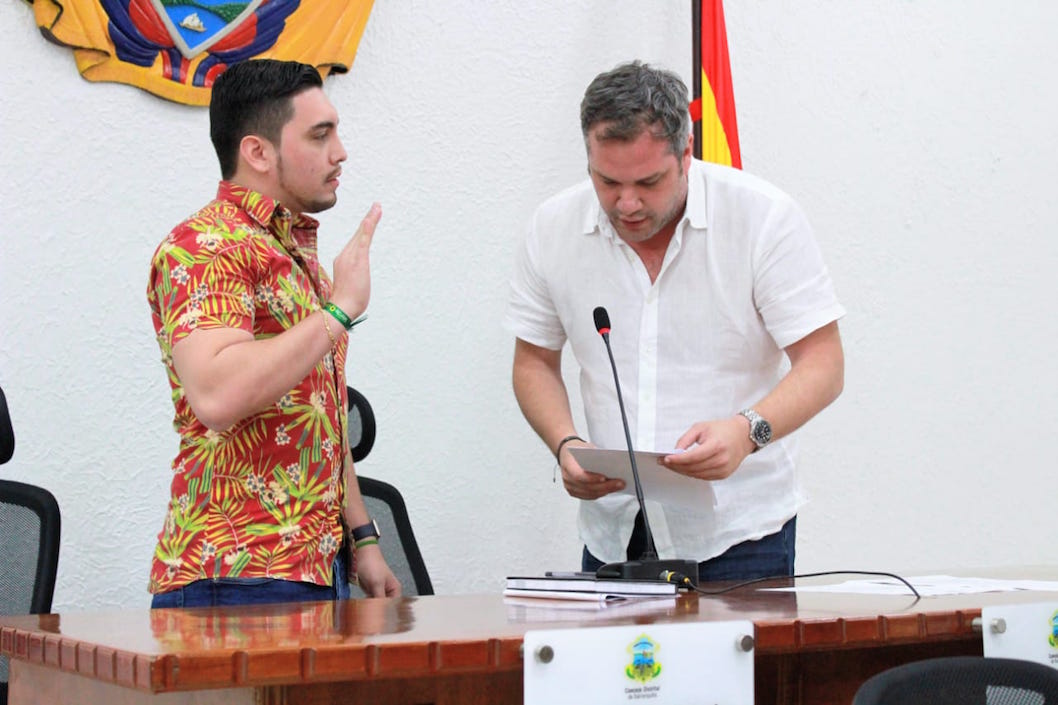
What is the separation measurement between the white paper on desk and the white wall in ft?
3.76

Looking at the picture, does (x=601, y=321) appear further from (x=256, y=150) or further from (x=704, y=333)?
(x=256, y=150)

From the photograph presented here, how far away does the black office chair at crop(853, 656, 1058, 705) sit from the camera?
1315 mm

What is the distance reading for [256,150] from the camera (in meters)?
2.22

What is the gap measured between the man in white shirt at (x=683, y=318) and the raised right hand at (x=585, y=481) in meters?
0.18

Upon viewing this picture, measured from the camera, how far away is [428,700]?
1448 mm

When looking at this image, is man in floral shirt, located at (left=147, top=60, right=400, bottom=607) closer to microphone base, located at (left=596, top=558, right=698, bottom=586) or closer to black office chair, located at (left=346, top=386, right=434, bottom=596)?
microphone base, located at (left=596, top=558, right=698, bottom=586)

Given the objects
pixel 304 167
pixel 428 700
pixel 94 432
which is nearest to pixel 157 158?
pixel 94 432

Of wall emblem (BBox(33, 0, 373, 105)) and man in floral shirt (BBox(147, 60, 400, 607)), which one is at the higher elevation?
wall emblem (BBox(33, 0, 373, 105))

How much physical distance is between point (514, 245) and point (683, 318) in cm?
98

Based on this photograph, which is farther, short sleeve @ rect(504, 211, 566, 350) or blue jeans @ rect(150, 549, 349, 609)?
short sleeve @ rect(504, 211, 566, 350)

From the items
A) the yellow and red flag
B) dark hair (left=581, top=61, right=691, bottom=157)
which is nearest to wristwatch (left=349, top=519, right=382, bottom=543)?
dark hair (left=581, top=61, right=691, bottom=157)

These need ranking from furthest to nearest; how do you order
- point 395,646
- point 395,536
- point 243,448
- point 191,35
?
point 191,35 < point 395,536 < point 243,448 < point 395,646

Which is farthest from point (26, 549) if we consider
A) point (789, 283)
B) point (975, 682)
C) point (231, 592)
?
point (975, 682)

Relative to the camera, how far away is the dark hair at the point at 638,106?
7.68 feet
